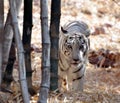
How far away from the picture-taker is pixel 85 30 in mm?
5684

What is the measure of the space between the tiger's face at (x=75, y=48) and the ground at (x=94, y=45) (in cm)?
33

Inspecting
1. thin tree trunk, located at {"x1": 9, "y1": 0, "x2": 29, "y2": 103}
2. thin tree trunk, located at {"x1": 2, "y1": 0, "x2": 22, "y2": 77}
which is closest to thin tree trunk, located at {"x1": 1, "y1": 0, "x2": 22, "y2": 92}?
thin tree trunk, located at {"x1": 2, "y1": 0, "x2": 22, "y2": 77}

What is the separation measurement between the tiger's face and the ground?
326 mm

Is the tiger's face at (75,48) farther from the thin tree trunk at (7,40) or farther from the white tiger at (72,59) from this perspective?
the thin tree trunk at (7,40)

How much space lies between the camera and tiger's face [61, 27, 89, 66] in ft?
16.1

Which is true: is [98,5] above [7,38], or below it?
above

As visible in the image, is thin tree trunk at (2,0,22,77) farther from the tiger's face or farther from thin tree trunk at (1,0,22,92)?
the tiger's face

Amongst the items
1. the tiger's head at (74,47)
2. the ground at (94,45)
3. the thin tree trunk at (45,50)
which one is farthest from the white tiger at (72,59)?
the thin tree trunk at (45,50)

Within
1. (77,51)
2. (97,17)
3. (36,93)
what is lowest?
(36,93)

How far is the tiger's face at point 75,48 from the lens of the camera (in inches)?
193

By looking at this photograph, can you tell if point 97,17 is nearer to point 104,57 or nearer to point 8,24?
point 104,57

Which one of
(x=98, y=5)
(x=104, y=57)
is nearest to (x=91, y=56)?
(x=104, y=57)

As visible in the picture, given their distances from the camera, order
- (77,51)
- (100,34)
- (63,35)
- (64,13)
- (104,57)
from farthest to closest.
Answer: (64,13) < (100,34) < (104,57) < (63,35) < (77,51)

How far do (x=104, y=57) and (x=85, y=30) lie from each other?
3.34ft
